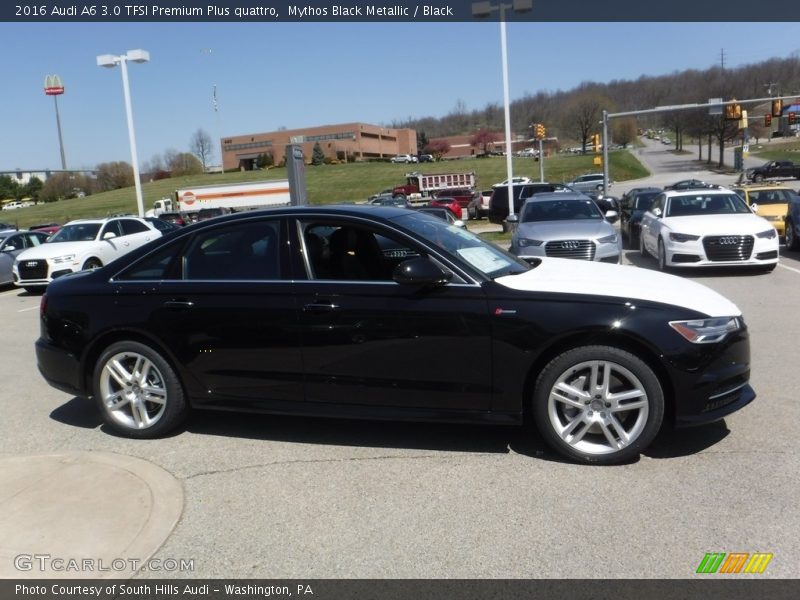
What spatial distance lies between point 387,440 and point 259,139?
136 m

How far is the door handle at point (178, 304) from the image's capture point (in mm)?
4824

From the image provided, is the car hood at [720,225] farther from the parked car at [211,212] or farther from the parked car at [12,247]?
the parked car at [211,212]

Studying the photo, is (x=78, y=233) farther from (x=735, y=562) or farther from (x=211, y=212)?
(x=211, y=212)

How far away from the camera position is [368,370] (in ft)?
14.6

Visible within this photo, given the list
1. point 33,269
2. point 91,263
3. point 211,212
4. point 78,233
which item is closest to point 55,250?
point 33,269

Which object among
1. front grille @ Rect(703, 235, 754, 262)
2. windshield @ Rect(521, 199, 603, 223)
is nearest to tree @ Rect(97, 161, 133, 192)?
windshield @ Rect(521, 199, 603, 223)

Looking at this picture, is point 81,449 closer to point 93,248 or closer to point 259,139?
point 93,248

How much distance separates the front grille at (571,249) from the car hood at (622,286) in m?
6.54

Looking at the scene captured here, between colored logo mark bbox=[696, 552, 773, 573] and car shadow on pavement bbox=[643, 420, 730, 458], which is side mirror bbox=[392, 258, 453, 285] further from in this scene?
colored logo mark bbox=[696, 552, 773, 573]

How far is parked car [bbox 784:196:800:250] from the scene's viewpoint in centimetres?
1463

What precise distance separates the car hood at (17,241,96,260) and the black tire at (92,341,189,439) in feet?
39.2

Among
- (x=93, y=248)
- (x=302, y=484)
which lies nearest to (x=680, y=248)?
(x=302, y=484)

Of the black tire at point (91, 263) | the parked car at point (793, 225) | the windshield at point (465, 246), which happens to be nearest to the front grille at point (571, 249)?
the parked car at point (793, 225)
